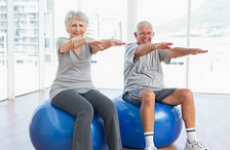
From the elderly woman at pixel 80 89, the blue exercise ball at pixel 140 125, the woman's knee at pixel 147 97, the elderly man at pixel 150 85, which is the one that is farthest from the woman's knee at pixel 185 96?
the elderly woman at pixel 80 89

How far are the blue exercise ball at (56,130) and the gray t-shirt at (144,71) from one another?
0.51 m

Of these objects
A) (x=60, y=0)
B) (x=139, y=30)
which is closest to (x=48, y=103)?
(x=139, y=30)

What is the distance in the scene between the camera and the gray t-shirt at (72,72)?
1.87 meters

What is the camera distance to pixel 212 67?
4828 millimetres

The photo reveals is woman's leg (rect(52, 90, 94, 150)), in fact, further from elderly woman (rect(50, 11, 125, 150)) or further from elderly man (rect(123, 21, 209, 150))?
elderly man (rect(123, 21, 209, 150))

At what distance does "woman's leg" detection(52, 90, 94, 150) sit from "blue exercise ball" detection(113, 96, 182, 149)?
0.38m

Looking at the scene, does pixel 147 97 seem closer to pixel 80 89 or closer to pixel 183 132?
pixel 80 89

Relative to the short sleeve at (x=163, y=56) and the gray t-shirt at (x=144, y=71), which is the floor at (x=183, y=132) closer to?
the gray t-shirt at (x=144, y=71)

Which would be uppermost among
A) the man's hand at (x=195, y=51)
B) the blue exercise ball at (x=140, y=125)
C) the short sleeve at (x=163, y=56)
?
the man's hand at (x=195, y=51)

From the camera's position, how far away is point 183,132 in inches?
102

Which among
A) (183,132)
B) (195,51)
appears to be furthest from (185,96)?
(183,132)

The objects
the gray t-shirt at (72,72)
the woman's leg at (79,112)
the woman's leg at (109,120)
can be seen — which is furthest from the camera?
the gray t-shirt at (72,72)

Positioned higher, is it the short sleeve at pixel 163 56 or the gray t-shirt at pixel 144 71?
the short sleeve at pixel 163 56

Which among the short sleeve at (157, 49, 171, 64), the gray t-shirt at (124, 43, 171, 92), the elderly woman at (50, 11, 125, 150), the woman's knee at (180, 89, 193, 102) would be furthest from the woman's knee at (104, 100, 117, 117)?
the short sleeve at (157, 49, 171, 64)
